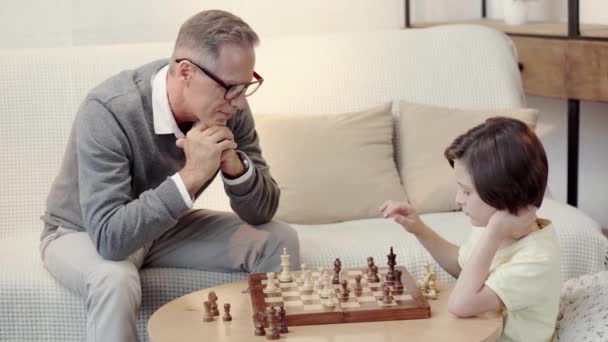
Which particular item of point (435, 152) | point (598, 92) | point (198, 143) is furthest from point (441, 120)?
point (198, 143)

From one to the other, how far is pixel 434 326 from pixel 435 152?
117cm

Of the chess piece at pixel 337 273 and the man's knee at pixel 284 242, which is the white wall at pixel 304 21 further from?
the chess piece at pixel 337 273

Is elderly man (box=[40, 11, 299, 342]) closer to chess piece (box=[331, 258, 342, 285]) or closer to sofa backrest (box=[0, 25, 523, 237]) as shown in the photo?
chess piece (box=[331, 258, 342, 285])

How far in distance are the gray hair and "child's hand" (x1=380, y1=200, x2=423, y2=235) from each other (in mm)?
473

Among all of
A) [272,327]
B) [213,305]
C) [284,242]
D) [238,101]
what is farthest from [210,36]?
[272,327]

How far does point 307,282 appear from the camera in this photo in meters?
2.07

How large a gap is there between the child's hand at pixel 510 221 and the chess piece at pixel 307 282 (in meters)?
0.39

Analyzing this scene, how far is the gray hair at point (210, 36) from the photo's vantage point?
7.31ft

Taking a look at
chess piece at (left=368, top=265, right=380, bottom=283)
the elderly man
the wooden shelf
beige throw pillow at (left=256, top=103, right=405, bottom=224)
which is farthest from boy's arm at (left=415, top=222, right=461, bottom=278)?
the wooden shelf

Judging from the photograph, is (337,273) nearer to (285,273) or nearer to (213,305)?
(285,273)

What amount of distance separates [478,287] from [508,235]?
0.41 ft

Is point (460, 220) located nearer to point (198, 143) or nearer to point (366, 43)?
point (366, 43)

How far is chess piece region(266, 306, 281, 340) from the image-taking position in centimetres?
180

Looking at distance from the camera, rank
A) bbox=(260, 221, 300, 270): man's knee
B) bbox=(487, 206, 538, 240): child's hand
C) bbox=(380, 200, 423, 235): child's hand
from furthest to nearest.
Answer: bbox=(260, 221, 300, 270): man's knee, bbox=(380, 200, 423, 235): child's hand, bbox=(487, 206, 538, 240): child's hand
